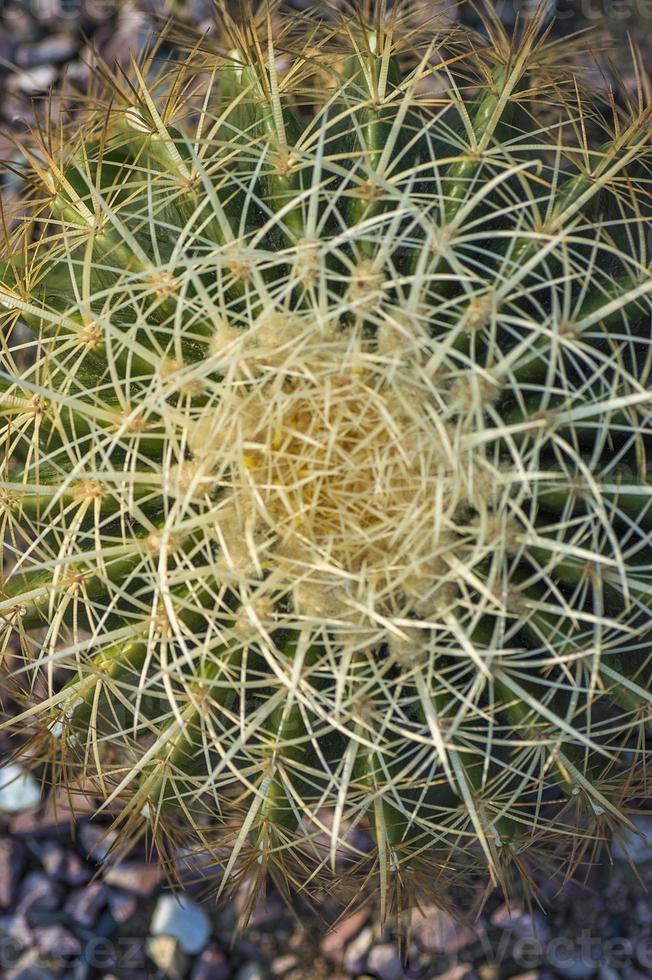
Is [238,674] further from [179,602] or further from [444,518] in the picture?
[444,518]

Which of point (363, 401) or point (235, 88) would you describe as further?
point (235, 88)

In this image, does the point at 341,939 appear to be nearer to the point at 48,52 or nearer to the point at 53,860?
the point at 53,860

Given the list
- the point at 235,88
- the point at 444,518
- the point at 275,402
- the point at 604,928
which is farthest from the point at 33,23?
the point at 604,928

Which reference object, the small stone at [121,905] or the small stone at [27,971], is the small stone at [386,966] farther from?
the small stone at [27,971]

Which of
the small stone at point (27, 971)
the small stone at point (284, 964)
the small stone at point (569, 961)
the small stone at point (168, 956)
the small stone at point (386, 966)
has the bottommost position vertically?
the small stone at point (569, 961)

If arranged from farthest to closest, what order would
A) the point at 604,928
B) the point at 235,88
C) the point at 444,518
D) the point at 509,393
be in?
the point at 604,928 → the point at 235,88 → the point at 509,393 → the point at 444,518

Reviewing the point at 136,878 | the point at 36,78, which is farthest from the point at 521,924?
the point at 36,78

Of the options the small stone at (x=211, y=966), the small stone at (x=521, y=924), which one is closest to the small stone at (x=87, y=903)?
the small stone at (x=211, y=966)
